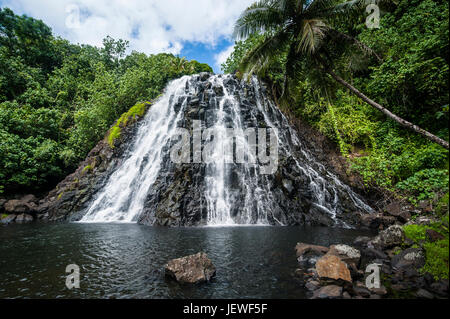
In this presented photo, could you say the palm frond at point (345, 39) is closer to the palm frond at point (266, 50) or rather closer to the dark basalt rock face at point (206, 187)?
the palm frond at point (266, 50)

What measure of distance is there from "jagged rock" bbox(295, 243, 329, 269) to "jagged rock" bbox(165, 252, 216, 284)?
2.55 m

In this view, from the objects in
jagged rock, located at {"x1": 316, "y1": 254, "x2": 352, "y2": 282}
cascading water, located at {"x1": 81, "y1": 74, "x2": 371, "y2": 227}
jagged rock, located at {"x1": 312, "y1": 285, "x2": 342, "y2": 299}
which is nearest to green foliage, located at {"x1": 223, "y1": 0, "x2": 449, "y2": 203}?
cascading water, located at {"x1": 81, "y1": 74, "x2": 371, "y2": 227}

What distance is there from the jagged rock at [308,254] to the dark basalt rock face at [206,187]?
5.38m

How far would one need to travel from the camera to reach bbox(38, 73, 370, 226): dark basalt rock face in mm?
11945

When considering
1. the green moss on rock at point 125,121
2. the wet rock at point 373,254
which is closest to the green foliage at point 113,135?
the green moss on rock at point 125,121

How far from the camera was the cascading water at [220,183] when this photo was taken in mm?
12133

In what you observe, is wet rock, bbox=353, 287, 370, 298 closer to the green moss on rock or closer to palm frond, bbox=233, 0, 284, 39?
palm frond, bbox=233, 0, 284, 39

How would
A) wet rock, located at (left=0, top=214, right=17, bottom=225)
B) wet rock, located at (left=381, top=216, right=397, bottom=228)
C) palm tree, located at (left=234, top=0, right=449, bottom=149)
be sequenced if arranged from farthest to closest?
1. wet rock, located at (left=0, top=214, right=17, bottom=225)
2. wet rock, located at (left=381, top=216, right=397, bottom=228)
3. palm tree, located at (left=234, top=0, right=449, bottom=149)

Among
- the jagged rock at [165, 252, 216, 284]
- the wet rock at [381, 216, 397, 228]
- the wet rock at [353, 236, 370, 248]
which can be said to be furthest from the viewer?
the wet rock at [381, 216, 397, 228]

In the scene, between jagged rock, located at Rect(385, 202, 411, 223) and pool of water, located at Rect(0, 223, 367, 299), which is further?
jagged rock, located at Rect(385, 202, 411, 223)

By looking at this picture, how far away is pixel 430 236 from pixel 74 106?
32.8 metres

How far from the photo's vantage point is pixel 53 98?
25969 mm

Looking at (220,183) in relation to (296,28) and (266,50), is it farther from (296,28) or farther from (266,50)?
(296,28)
